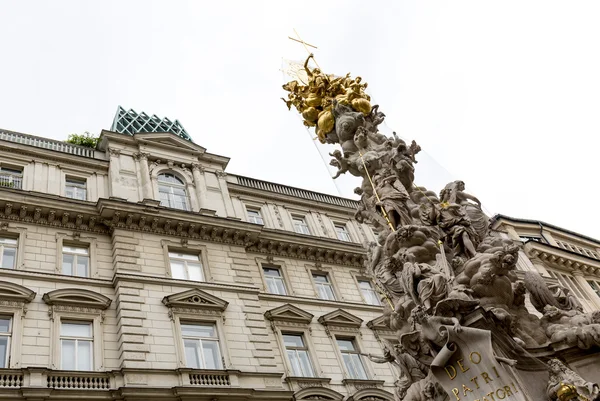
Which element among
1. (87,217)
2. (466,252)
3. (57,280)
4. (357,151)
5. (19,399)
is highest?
(87,217)

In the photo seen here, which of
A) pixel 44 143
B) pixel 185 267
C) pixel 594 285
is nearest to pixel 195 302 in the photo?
pixel 185 267

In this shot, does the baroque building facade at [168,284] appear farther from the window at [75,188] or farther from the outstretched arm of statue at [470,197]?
the outstretched arm of statue at [470,197]

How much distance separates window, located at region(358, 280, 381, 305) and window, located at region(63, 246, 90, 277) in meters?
13.5

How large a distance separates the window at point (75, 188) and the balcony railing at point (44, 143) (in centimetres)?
156

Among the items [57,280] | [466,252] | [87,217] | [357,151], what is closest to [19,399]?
[57,280]

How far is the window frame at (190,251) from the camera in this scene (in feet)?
68.3

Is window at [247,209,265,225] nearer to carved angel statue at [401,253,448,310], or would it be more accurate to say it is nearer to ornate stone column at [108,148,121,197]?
ornate stone column at [108,148,121,197]

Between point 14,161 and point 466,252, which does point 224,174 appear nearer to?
point 14,161

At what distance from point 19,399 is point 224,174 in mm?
15083

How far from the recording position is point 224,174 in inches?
1054

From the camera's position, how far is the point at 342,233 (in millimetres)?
29578

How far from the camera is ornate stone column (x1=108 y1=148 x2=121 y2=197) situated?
72.4 ft

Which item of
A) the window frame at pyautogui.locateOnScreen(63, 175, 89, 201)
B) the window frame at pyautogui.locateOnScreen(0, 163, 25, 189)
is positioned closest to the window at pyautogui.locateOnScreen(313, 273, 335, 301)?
the window frame at pyautogui.locateOnScreen(63, 175, 89, 201)

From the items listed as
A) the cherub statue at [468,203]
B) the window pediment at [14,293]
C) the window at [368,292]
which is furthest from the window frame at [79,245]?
the cherub statue at [468,203]
